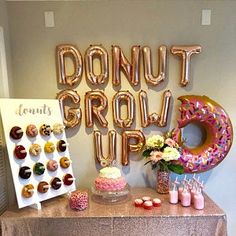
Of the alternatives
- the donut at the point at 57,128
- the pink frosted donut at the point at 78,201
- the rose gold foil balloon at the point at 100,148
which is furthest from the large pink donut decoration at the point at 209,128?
the donut at the point at 57,128

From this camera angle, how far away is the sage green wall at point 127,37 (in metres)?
2.34

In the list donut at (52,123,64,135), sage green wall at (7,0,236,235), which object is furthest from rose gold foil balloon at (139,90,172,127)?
donut at (52,123,64,135)

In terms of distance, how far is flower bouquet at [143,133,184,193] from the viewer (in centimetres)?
214

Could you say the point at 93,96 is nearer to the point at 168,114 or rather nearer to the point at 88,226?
the point at 168,114

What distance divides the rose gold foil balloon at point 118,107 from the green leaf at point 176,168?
52cm

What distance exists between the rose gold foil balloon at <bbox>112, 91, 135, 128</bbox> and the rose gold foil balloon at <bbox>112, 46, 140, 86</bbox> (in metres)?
0.12

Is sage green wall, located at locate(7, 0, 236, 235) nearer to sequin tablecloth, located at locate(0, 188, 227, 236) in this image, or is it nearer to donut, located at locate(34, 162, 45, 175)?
donut, located at locate(34, 162, 45, 175)

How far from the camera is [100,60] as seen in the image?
2.35m

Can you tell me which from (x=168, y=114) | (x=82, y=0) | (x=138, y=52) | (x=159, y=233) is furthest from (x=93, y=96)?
(x=159, y=233)

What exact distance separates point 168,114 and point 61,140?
0.99 metres

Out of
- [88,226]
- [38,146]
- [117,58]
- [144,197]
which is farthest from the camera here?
[117,58]

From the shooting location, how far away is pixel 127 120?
237 cm

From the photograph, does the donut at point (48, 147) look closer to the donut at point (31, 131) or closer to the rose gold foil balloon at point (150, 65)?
the donut at point (31, 131)

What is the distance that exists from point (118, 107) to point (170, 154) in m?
0.63
